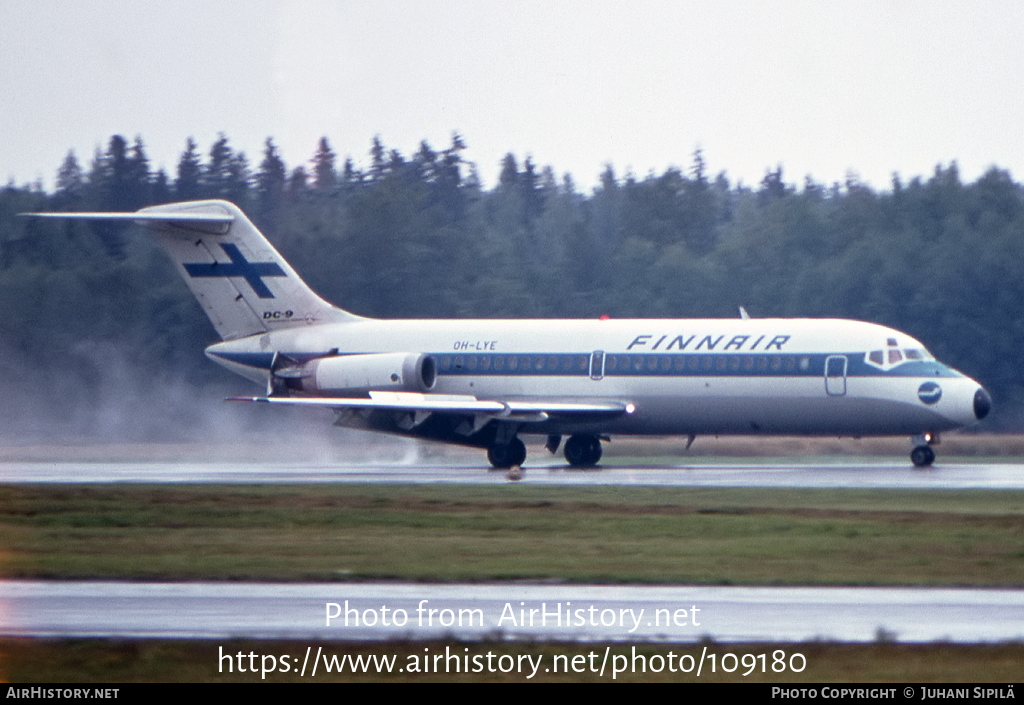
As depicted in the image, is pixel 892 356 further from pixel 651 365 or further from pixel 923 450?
pixel 651 365

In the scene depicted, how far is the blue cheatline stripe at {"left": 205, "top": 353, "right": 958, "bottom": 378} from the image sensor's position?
3281 cm

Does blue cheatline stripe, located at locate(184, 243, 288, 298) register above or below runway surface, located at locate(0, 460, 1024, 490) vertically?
above

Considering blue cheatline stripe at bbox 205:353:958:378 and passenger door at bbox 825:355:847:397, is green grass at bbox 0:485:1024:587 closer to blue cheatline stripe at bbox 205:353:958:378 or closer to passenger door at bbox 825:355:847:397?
passenger door at bbox 825:355:847:397

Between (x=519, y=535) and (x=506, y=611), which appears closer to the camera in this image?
(x=506, y=611)

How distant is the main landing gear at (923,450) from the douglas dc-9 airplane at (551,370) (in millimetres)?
49

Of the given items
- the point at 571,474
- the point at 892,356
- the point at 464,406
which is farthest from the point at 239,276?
the point at 892,356

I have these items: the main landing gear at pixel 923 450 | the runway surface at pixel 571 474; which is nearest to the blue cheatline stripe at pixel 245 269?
the runway surface at pixel 571 474

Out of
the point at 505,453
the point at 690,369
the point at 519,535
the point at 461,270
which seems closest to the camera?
the point at 519,535

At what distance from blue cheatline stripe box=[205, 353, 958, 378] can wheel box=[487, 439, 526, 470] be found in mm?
1807

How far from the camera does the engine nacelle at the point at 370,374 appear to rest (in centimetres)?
3538

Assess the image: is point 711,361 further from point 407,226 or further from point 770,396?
point 407,226

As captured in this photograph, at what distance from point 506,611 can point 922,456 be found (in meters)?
22.2

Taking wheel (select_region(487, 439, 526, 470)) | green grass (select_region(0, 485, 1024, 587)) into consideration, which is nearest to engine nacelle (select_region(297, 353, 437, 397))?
wheel (select_region(487, 439, 526, 470))

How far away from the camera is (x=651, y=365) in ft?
113
